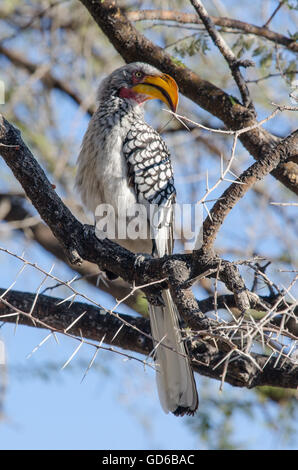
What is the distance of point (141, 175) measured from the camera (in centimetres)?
349

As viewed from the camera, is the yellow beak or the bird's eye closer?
the yellow beak

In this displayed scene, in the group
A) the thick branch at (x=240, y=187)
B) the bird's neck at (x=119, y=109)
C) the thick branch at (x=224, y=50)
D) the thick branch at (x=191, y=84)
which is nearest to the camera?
the thick branch at (x=240, y=187)

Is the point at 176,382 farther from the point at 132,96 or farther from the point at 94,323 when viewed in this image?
the point at 132,96

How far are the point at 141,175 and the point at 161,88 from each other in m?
0.57

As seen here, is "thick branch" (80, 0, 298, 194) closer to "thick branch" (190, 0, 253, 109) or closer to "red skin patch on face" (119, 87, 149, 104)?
"thick branch" (190, 0, 253, 109)

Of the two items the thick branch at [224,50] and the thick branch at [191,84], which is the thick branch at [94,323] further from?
the thick branch at [224,50]

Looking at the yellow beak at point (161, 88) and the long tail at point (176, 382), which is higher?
the yellow beak at point (161, 88)

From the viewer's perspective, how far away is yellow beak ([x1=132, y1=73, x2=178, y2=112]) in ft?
11.6

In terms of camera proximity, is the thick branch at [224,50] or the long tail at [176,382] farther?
the thick branch at [224,50]

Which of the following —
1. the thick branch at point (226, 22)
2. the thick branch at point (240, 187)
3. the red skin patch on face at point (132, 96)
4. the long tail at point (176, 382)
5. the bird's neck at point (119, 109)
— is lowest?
the long tail at point (176, 382)

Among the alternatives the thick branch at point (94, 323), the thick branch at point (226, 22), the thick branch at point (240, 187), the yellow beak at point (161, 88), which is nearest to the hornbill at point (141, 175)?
the yellow beak at point (161, 88)

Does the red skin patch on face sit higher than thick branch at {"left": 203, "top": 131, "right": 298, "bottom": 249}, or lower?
higher

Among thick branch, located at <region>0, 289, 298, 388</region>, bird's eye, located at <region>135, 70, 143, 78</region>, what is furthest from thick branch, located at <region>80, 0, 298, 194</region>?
thick branch, located at <region>0, 289, 298, 388</region>

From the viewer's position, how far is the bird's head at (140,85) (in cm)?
358
